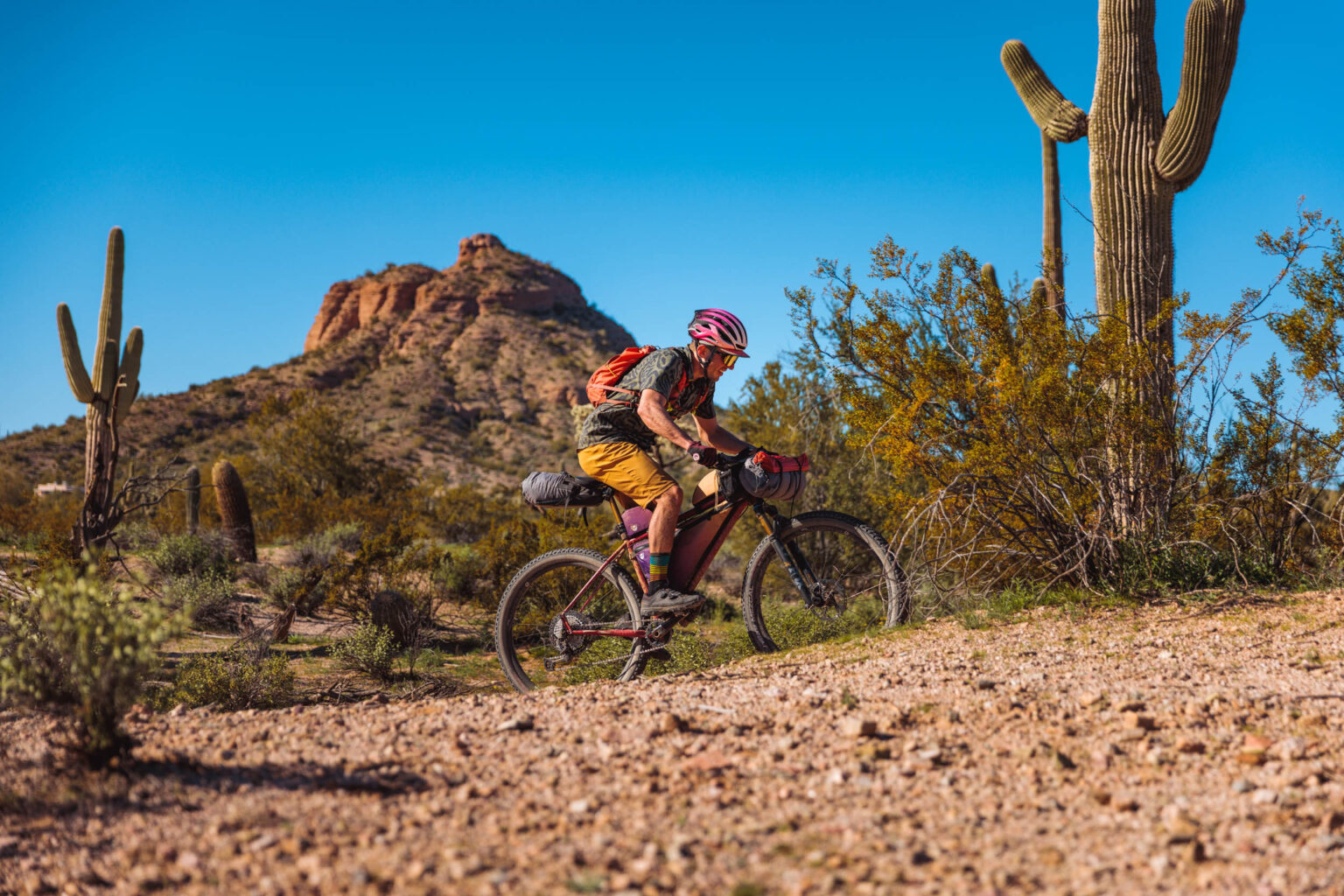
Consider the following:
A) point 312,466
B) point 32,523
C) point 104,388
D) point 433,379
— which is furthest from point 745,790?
point 433,379

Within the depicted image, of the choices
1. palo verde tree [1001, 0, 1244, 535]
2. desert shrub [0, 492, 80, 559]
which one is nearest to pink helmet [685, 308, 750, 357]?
palo verde tree [1001, 0, 1244, 535]

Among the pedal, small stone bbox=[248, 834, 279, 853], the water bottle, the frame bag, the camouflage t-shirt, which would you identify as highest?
the camouflage t-shirt

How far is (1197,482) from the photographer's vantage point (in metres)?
6.71

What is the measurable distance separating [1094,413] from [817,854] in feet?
16.9

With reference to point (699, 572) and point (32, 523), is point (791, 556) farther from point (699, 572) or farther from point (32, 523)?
point (32, 523)

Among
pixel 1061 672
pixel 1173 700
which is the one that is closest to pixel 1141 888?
pixel 1173 700

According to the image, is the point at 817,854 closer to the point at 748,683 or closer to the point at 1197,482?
the point at 748,683

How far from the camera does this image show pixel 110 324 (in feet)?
40.7

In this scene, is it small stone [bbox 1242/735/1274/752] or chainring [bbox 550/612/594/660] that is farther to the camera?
chainring [bbox 550/612/594/660]

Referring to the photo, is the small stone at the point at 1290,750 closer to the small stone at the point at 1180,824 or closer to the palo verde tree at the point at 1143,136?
the small stone at the point at 1180,824

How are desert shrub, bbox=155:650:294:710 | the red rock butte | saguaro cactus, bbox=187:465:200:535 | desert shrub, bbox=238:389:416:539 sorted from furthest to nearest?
the red rock butte < desert shrub, bbox=238:389:416:539 < saguaro cactus, bbox=187:465:200:535 < desert shrub, bbox=155:650:294:710

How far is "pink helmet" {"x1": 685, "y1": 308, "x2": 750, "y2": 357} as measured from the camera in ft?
16.5

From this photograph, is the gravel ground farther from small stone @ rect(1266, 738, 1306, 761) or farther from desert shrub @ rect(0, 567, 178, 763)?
desert shrub @ rect(0, 567, 178, 763)

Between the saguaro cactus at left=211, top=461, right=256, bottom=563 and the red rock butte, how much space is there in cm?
4916
